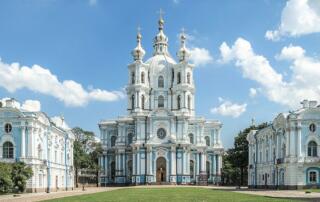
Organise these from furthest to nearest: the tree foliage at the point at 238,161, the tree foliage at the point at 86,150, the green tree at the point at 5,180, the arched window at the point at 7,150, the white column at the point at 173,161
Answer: the tree foliage at the point at 238,161
the tree foliage at the point at 86,150
the white column at the point at 173,161
the arched window at the point at 7,150
the green tree at the point at 5,180

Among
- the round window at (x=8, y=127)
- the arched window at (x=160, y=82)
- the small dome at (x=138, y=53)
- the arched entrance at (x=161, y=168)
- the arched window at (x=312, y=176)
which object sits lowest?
the arched entrance at (x=161, y=168)

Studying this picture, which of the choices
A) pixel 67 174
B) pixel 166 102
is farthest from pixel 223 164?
pixel 67 174

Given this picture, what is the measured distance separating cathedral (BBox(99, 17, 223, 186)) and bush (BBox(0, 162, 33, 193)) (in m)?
40.2

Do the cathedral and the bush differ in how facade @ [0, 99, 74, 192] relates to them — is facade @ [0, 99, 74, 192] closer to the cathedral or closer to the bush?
the bush

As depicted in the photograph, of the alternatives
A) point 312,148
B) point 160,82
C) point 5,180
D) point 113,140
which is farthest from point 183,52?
point 5,180

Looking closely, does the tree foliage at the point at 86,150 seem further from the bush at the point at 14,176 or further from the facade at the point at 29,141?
the bush at the point at 14,176

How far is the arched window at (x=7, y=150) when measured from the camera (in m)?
60.0

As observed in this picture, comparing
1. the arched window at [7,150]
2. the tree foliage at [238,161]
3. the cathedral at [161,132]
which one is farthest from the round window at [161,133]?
the arched window at [7,150]

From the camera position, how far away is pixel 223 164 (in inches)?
4444

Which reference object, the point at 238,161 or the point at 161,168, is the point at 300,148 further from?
the point at 238,161

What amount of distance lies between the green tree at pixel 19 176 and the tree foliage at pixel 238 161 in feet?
169

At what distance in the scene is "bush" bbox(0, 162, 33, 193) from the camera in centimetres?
4931

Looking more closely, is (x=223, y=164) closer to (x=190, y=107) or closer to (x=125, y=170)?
(x=190, y=107)

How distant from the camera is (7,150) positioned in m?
59.9
